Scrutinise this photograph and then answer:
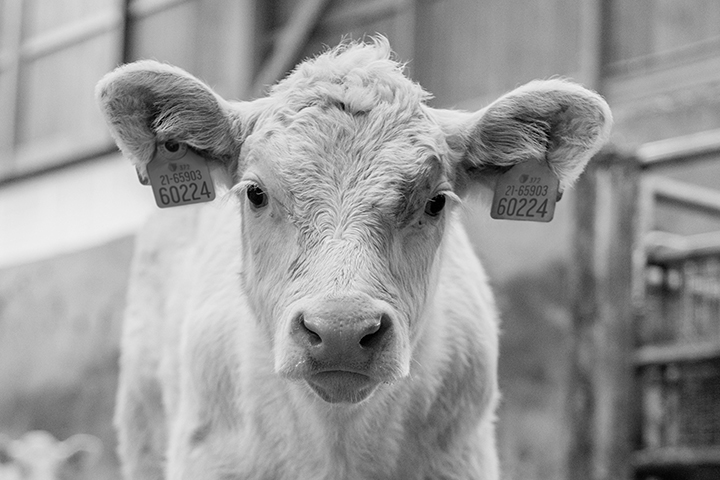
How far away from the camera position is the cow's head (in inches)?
131

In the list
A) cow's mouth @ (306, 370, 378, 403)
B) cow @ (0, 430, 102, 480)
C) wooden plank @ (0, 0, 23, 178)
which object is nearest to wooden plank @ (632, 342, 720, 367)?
cow's mouth @ (306, 370, 378, 403)

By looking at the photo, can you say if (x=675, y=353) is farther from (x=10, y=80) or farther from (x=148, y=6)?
(x=10, y=80)

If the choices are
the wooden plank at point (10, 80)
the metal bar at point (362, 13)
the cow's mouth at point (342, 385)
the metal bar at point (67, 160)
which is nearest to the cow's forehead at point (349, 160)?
the cow's mouth at point (342, 385)

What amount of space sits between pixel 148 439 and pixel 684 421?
257 cm

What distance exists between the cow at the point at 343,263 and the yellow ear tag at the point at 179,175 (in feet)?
0.05

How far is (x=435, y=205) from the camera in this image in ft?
12.4

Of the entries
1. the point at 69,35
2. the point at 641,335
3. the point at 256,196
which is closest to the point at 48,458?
the point at 641,335

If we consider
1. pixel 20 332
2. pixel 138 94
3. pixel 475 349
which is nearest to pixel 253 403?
pixel 475 349

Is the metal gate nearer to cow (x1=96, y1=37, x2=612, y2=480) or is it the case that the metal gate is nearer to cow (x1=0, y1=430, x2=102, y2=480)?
cow (x1=96, y1=37, x2=612, y2=480)

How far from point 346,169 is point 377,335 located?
588 mm

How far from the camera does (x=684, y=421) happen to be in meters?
5.62

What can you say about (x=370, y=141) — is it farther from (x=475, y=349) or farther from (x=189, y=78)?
(x=475, y=349)

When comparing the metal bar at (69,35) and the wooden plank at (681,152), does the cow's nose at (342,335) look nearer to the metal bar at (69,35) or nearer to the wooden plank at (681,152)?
the wooden plank at (681,152)

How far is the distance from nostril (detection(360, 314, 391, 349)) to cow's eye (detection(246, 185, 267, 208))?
2.28ft
